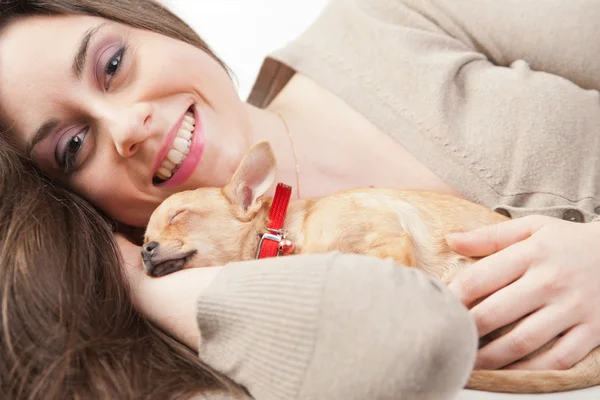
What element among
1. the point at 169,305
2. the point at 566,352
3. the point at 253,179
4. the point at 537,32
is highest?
the point at 537,32

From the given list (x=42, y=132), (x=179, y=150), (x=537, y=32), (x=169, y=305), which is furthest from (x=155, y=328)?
(x=537, y=32)

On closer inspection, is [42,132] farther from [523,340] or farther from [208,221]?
[523,340]

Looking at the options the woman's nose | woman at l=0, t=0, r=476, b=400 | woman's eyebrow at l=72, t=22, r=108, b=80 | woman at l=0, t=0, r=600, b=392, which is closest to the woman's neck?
woman at l=0, t=0, r=600, b=392

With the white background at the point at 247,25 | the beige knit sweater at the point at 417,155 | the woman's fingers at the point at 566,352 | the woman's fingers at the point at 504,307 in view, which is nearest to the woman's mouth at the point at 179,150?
the beige knit sweater at the point at 417,155

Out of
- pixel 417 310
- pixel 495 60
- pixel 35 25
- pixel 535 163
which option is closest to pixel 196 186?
pixel 35 25

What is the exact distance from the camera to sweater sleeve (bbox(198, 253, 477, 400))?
0.73 meters

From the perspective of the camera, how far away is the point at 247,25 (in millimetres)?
2828

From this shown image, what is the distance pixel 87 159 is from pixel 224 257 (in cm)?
47

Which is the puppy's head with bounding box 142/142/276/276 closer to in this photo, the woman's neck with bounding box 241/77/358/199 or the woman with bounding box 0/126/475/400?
the woman with bounding box 0/126/475/400

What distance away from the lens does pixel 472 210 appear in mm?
1282

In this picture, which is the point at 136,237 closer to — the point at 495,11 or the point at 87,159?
the point at 87,159

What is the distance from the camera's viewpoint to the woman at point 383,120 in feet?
3.64

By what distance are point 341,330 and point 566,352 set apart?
0.59 m

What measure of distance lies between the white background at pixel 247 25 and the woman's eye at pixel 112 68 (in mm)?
1453
